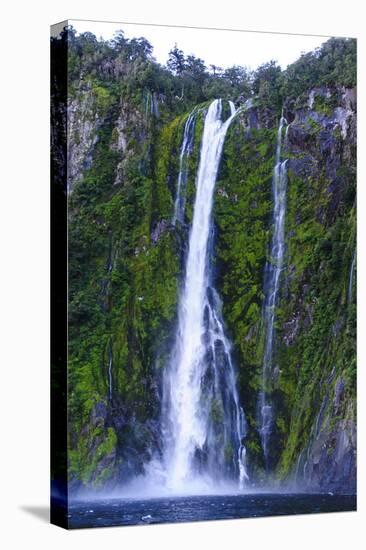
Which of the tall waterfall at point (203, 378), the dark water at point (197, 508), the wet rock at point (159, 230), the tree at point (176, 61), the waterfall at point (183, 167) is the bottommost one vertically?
the dark water at point (197, 508)

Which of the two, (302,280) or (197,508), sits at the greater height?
(302,280)

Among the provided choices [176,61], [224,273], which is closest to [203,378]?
[224,273]

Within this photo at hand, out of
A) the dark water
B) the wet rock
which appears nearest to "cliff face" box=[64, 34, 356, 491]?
the wet rock

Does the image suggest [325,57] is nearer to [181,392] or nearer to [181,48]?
[181,48]

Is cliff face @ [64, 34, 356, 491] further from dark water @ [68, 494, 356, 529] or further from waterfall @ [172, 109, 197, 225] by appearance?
dark water @ [68, 494, 356, 529]

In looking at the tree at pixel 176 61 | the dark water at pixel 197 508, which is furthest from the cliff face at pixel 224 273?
the tree at pixel 176 61

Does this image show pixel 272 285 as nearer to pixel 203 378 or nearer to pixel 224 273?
pixel 224 273

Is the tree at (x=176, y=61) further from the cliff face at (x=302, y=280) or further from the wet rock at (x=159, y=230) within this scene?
the wet rock at (x=159, y=230)
